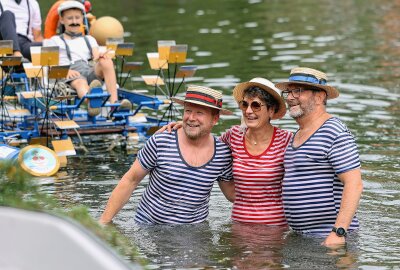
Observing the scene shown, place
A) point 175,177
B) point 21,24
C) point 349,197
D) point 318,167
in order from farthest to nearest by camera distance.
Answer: point 21,24 → point 175,177 → point 318,167 → point 349,197

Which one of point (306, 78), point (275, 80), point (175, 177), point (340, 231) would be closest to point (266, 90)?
point (306, 78)

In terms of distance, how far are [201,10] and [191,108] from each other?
22.5 metres

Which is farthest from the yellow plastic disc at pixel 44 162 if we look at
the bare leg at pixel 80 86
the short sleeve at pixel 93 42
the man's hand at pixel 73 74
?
the short sleeve at pixel 93 42

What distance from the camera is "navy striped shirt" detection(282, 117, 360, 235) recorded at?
24.6 ft

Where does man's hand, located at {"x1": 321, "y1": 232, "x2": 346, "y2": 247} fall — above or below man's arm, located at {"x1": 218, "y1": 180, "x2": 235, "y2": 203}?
below

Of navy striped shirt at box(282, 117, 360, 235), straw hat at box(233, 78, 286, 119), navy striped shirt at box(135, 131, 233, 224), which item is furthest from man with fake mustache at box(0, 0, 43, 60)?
navy striped shirt at box(282, 117, 360, 235)

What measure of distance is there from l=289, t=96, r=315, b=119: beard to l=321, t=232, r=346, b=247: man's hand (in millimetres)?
904

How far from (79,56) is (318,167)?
6.33m

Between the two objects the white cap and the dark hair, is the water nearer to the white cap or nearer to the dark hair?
the dark hair

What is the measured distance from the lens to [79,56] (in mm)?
13336

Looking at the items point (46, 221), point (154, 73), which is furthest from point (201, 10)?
point (46, 221)

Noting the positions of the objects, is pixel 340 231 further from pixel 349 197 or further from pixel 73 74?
pixel 73 74

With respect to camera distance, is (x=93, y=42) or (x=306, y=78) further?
(x=93, y=42)

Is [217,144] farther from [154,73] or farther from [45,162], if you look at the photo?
[154,73]
